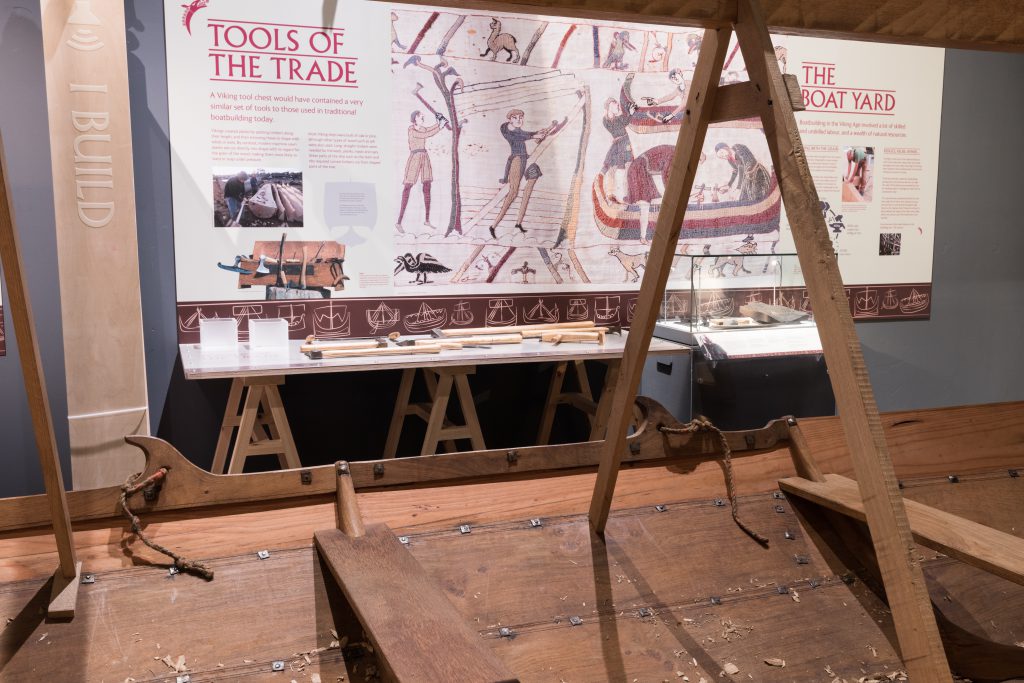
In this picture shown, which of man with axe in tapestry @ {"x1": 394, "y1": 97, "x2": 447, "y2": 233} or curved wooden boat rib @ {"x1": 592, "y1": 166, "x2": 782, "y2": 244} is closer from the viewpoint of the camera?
man with axe in tapestry @ {"x1": 394, "y1": 97, "x2": 447, "y2": 233}

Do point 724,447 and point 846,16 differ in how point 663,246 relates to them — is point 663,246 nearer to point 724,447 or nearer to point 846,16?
point 846,16

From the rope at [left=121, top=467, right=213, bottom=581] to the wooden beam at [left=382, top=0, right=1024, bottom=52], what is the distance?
1.06 m

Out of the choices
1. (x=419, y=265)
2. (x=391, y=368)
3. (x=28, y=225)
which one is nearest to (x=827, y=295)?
(x=391, y=368)

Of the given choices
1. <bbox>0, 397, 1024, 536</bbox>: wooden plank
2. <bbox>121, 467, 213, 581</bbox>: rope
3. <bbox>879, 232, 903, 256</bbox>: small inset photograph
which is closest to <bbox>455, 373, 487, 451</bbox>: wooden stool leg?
<bbox>0, 397, 1024, 536</bbox>: wooden plank

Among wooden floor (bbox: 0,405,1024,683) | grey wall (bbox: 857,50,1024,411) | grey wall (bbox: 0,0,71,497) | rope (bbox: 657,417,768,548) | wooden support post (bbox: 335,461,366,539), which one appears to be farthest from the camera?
grey wall (bbox: 857,50,1024,411)

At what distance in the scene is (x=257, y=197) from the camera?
3.49 meters

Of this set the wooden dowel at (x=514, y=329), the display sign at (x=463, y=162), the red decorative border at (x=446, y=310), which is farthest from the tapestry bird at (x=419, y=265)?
the wooden dowel at (x=514, y=329)

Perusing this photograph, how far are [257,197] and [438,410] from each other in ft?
3.95

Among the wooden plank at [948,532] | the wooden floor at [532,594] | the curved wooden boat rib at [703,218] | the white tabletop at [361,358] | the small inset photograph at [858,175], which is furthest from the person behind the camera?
the small inset photograph at [858,175]

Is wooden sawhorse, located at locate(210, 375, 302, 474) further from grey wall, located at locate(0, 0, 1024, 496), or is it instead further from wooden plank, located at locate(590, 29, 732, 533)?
wooden plank, located at locate(590, 29, 732, 533)

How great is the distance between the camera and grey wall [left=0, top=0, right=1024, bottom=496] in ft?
10.4

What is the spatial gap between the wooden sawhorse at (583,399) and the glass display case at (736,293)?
40 cm

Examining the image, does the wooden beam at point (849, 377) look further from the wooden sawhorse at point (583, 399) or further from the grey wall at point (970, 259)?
the grey wall at point (970, 259)

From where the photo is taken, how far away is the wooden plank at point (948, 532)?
159 cm
